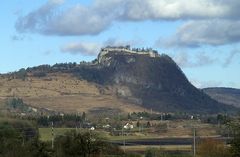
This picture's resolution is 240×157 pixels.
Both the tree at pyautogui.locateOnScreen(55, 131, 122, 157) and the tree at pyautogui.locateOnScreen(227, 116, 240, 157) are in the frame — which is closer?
the tree at pyautogui.locateOnScreen(227, 116, 240, 157)

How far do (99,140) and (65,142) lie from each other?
406cm

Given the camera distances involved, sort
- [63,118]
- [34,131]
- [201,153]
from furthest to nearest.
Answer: [63,118], [34,131], [201,153]

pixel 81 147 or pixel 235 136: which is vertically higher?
pixel 235 136

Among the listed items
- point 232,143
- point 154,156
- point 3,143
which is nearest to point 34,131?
point 154,156

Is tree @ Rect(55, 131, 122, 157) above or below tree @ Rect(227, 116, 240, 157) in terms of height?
below

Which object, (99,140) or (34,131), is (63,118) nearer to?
(34,131)

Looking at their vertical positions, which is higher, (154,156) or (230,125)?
(230,125)

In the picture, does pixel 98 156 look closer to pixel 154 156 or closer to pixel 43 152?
pixel 43 152

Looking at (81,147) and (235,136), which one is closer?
(235,136)

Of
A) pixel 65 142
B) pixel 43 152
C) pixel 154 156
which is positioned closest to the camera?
pixel 43 152

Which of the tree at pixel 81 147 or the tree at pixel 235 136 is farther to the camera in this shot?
the tree at pixel 81 147

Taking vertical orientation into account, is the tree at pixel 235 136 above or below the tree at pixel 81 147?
above

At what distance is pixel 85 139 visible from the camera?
67062mm

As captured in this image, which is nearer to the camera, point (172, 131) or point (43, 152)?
point (43, 152)
